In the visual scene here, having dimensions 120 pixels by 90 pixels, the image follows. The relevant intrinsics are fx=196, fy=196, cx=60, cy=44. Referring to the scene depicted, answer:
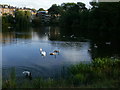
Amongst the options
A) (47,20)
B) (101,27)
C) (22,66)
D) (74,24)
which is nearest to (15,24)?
(74,24)

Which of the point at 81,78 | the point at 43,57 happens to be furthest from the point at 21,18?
the point at 81,78

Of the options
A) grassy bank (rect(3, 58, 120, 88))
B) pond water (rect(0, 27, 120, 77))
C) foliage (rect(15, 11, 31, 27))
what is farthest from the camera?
foliage (rect(15, 11, 31, 27))

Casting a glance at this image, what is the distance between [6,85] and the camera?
265 cm

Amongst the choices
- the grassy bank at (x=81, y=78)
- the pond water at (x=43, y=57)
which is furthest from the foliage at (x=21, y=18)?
the grassy bank at (x=81, y=78)

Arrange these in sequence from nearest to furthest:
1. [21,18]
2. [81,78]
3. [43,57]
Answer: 1. [81,78]
2. [43,57]
3. [21,18]

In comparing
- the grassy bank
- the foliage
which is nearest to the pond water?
the grassy bank

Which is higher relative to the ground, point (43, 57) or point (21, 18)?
point (21, 18)

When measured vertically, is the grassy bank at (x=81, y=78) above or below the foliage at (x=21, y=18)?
below

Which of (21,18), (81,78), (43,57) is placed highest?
(21,18)

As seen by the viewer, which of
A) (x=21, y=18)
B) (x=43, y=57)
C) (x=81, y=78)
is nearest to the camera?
(x=81, y=78)

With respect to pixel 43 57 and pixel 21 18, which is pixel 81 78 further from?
pixel 21 18

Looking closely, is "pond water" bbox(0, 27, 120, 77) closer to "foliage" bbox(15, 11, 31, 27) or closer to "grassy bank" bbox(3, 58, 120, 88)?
"grassy bank" bbox(3, 58, 120, 88)

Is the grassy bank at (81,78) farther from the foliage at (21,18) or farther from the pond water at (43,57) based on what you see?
the foliage at (21,18)

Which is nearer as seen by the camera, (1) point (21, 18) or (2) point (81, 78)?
(2) point (81, 78)
